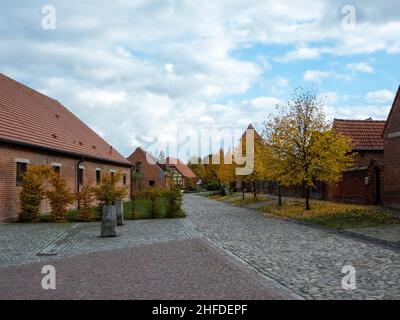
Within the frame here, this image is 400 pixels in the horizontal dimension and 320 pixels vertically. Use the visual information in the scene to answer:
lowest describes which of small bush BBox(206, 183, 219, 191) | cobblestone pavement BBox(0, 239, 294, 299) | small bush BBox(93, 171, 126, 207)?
small bush BBox(206, 183, 219, 191)

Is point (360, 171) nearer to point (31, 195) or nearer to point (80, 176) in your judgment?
point (80, 176)

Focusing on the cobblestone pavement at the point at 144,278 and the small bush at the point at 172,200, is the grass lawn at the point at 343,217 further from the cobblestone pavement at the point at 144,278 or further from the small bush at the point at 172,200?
the cobblestone pavement at the point at 144,278

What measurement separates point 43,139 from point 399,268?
18131 mm

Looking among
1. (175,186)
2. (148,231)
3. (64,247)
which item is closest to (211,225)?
(148,231)

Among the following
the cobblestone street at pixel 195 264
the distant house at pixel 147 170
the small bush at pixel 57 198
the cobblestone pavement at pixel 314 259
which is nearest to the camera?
the cobblestone street at pixel 195 264

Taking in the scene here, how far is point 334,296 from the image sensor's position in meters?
6.71

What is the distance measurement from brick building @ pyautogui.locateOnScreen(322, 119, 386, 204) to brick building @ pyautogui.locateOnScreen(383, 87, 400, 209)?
1954 mm

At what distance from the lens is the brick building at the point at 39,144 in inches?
738

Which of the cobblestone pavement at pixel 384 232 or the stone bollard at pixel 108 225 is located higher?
the stone bollard at pixel 108 225

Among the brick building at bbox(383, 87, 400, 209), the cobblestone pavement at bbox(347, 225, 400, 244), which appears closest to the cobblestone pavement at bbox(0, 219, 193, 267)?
the cobblestone pavement at bbox(347, 225, 400, 244)

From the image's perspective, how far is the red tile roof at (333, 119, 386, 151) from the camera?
104 feet

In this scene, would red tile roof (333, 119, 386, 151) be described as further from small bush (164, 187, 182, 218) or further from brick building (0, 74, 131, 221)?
brick building (0, 74, 131, 221)

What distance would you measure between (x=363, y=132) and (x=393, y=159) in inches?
A: 425

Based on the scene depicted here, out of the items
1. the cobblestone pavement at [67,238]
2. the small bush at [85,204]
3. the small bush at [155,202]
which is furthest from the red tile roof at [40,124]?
the small bush at [155,202]
